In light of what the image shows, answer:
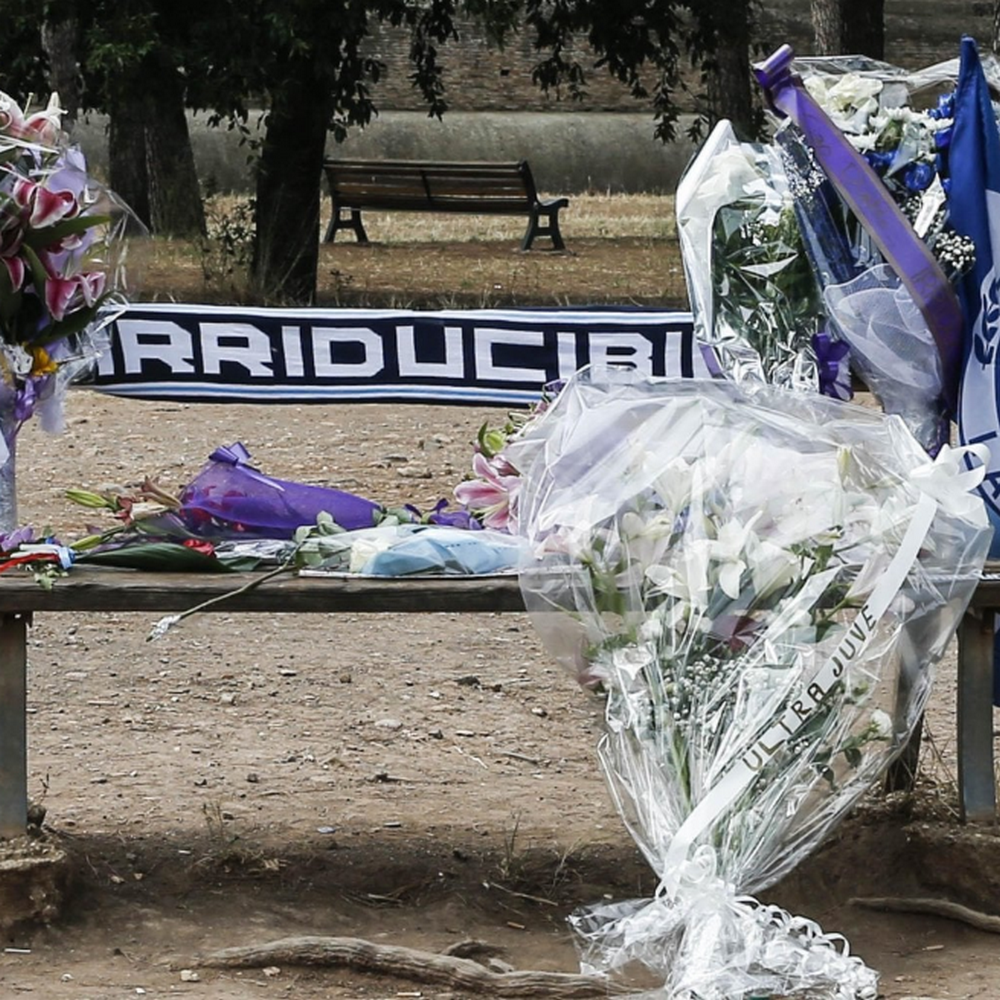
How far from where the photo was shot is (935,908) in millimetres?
3439

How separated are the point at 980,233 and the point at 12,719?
1.88m

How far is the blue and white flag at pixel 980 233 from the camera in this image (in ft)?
10.9

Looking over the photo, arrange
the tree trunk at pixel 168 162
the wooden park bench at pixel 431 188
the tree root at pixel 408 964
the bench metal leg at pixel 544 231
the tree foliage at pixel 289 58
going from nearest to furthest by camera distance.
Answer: the tree root at pixel 408 964 < the tree foliage at pixel 289 58 < the tree trunk at pixel 168 162 < the bench metal leg at pixel 544 231 < the wooden park bench at pixel 431 188

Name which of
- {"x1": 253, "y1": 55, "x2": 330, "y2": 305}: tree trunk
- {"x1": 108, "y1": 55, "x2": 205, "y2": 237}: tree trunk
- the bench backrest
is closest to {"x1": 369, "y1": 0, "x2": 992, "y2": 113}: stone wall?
the bench backrest


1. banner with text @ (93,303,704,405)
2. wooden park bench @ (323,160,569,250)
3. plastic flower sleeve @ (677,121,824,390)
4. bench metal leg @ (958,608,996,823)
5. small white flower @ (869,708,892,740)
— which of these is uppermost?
plastic flower sleeve @ (677,121,824,390)

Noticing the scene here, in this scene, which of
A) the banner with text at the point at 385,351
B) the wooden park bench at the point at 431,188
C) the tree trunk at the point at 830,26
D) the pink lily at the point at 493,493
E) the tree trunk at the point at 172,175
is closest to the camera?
the pink lily at the point at 493,493

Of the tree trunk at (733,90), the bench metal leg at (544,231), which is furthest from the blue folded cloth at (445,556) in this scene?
the bench metal leg at (544,231)

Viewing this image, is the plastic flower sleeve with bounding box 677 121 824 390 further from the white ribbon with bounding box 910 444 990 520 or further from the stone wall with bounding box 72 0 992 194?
the stone wall with bounding box 72 0 992 194

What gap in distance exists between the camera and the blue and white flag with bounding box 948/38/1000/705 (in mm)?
3332

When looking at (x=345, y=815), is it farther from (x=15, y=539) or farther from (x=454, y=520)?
(x=15, y=539)

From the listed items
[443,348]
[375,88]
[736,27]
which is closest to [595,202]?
[375,88]

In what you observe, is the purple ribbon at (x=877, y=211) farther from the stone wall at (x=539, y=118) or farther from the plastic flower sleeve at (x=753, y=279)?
the stone wall at (x=539, y=118)

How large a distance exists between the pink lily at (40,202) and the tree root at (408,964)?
131 cm

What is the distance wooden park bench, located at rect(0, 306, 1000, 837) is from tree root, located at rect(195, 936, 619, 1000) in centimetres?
49
